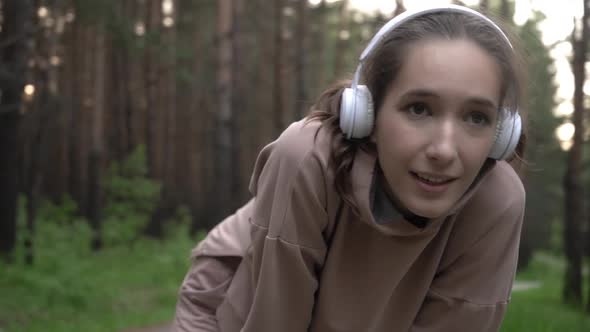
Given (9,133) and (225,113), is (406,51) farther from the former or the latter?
(225,113)

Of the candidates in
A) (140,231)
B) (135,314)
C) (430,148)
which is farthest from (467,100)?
(140,231)

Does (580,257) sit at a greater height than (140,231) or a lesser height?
greater

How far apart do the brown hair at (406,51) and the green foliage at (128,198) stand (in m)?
15.2

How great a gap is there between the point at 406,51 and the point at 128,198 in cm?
1698

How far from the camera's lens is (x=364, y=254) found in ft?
6.78

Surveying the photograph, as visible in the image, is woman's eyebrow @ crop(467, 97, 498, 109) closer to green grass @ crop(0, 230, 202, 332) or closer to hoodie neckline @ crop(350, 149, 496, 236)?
hoodie neckline @ crop(350, 149, 496, 236)

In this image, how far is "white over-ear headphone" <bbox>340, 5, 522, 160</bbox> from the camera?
6.29 feet

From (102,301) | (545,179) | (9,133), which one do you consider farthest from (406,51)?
(545,179)

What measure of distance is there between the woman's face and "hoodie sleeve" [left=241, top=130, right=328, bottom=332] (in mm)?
228

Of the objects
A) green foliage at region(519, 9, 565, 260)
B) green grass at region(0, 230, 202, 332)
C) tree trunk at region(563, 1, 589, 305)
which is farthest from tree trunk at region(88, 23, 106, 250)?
green foliage at region(519, 9, 565, 260)

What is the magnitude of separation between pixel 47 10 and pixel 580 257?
10.1m

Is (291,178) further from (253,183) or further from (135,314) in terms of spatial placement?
(135,314)

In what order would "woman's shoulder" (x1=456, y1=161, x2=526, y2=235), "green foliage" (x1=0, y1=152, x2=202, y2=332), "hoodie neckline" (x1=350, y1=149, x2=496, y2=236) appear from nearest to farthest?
"hoodie neckline" (x1=350, y1=149, x2=496, y2=236) → "woman's shoulder" (x1=456, y1=161, x2=526, y2=235) → "green foliage" (x1=0, y1=152, x2=202, y2=332)

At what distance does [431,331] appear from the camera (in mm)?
2111
